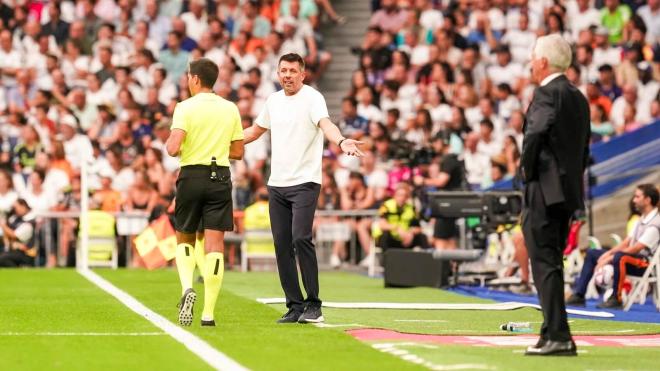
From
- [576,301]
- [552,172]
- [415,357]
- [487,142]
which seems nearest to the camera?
[415,357]

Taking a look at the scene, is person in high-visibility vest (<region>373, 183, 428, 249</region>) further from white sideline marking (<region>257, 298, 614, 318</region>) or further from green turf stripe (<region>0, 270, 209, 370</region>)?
white sideline marking (<region>257, 298, 614, 318</region>)

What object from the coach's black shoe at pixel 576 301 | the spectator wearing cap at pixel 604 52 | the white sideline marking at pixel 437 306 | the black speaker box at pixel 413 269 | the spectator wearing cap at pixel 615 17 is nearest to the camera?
the white sideline marking at pixel 437 306

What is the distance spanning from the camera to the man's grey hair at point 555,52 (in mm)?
10117

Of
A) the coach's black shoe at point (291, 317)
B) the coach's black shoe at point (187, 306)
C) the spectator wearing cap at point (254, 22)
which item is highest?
the spectator wearing cap at point (254, 22)

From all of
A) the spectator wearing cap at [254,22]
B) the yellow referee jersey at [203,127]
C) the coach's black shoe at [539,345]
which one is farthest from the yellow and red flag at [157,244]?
the coach's black shoe at [539,345]

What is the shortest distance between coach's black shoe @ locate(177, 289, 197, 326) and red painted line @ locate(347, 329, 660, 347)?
1.21 m

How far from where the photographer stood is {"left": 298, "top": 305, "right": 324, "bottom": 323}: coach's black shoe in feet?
41.2

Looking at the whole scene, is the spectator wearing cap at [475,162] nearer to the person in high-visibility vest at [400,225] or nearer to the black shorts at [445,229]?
the person in high-visibility vest at [400,225]

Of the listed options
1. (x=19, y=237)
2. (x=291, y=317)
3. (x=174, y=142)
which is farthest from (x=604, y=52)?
(x=174, y=142)

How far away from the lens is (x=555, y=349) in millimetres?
10055

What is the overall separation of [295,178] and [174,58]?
1659 cm

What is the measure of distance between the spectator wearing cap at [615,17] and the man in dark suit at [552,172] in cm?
1836

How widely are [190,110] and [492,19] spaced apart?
56.7 ft

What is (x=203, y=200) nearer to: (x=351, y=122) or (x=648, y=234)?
(x=648, y=234)
